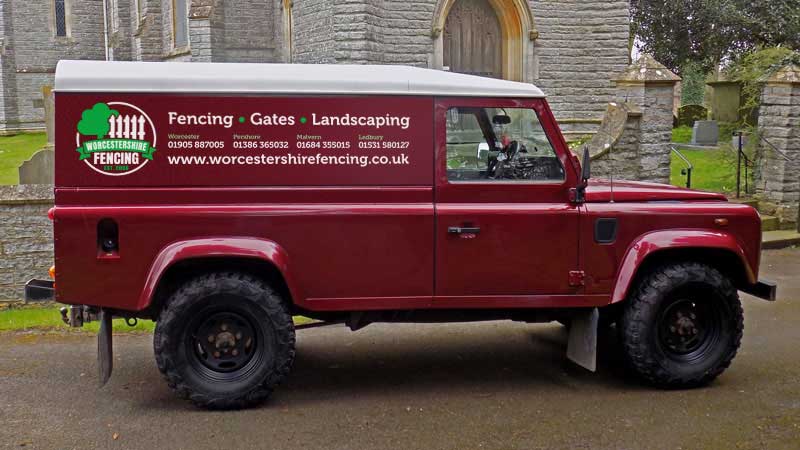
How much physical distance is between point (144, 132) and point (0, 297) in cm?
434

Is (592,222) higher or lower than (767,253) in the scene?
higher

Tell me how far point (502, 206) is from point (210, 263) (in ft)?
6.24

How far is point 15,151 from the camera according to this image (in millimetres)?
25922

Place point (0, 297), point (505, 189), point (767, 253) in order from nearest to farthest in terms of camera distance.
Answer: point (505, 189), point (0, 297), point (767, 253)

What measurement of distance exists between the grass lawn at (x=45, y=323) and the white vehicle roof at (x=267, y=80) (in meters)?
3.01

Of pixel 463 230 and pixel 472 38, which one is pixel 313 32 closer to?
pixel 472 38

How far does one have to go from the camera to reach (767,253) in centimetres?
1161

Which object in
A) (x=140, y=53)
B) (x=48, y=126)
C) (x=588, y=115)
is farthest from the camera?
(x=140, y=53)

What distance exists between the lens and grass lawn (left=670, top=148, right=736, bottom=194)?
14.1m

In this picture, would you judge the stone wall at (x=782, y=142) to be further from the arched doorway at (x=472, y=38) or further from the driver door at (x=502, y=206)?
the driver door at (x=502, y=206)

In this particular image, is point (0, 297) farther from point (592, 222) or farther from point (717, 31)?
point (717, 31)

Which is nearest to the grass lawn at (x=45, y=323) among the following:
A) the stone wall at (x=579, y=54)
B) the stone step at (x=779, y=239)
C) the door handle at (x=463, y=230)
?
the door handle at (x=463, y=230)

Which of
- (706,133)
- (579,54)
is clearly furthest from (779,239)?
(706,133)

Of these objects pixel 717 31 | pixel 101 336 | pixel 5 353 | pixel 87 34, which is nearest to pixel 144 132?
pixel 101 336
